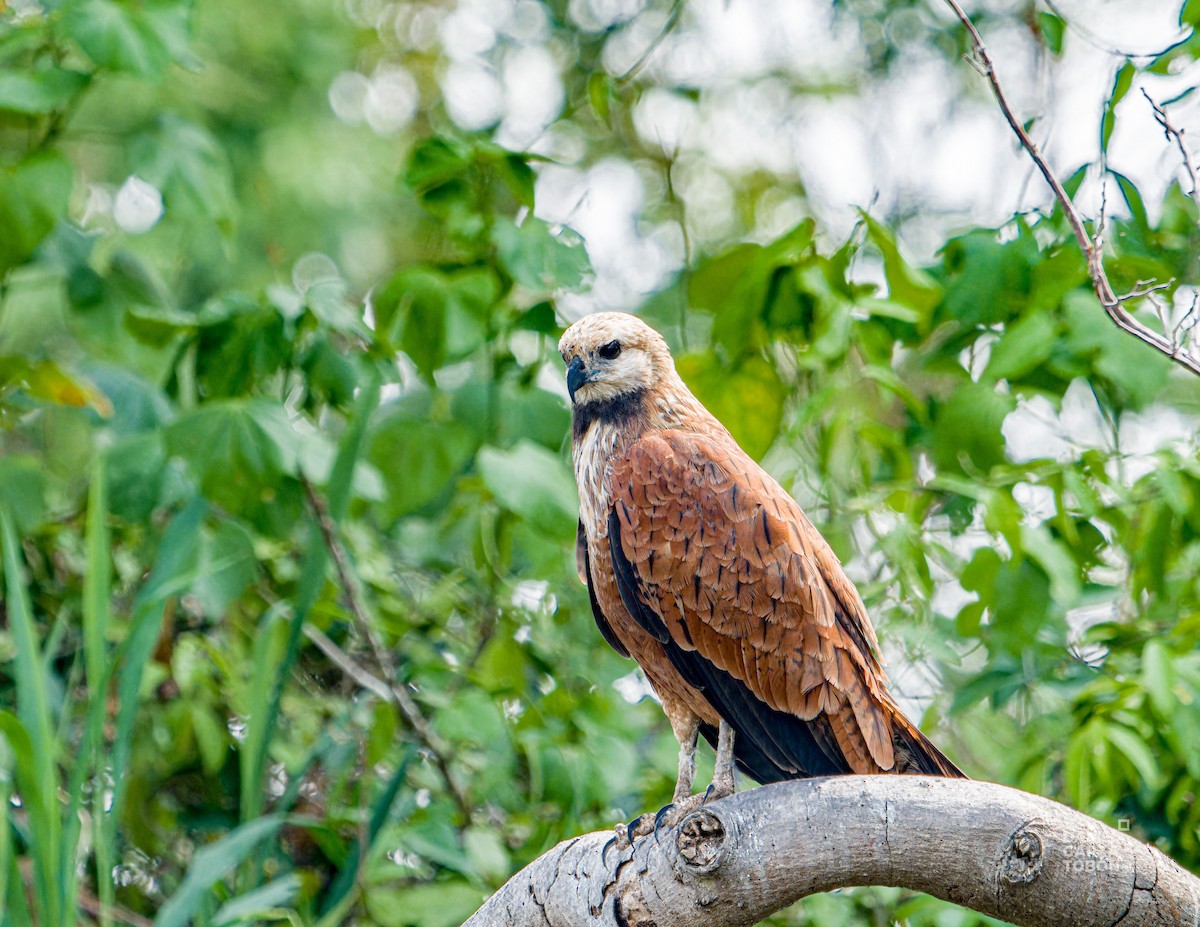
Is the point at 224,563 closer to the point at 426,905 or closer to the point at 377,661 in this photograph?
the point at 377,661

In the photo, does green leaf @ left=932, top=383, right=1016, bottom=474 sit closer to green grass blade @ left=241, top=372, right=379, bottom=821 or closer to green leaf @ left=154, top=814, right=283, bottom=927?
green grass blade @ left=241, top=372, right=379, bottom=821

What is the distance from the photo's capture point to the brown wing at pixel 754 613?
7.50ft

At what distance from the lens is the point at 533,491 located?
2713 millimetres

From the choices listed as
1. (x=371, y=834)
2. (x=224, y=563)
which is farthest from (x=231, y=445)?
(x=371, y=834)

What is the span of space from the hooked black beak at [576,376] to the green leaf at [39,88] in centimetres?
139

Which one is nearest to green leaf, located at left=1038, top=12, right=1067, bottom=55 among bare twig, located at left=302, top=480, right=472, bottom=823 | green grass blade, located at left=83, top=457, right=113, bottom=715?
bare twig, located at left=302, top=480, right=472, bottom=823

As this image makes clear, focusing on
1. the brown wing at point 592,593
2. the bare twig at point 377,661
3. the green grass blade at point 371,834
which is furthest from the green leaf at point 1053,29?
the green grass blade at point 371,834

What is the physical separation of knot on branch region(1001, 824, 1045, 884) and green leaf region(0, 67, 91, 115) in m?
2.57

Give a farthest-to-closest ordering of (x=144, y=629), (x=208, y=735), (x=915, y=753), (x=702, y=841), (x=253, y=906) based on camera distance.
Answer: (x=208, y=735)
(x=144, y=629)
(x=253, y=906)
(x=915, y=753)
(x=702, y=841)

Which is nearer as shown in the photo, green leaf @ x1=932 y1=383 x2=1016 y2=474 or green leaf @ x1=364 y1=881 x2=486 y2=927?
green leaf @ x1=932 y1=383 x2=1016 y2=474

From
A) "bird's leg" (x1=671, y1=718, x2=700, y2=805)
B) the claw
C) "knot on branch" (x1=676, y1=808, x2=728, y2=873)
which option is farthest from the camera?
"bird's leg" (x1=671, y1=718, x2=700, y2=805)

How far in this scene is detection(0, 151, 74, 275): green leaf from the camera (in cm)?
276

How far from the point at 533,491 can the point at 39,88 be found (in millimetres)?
1518

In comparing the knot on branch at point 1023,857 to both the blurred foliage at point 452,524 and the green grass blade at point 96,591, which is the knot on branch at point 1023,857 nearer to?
the blurred foliage at point 452,524
